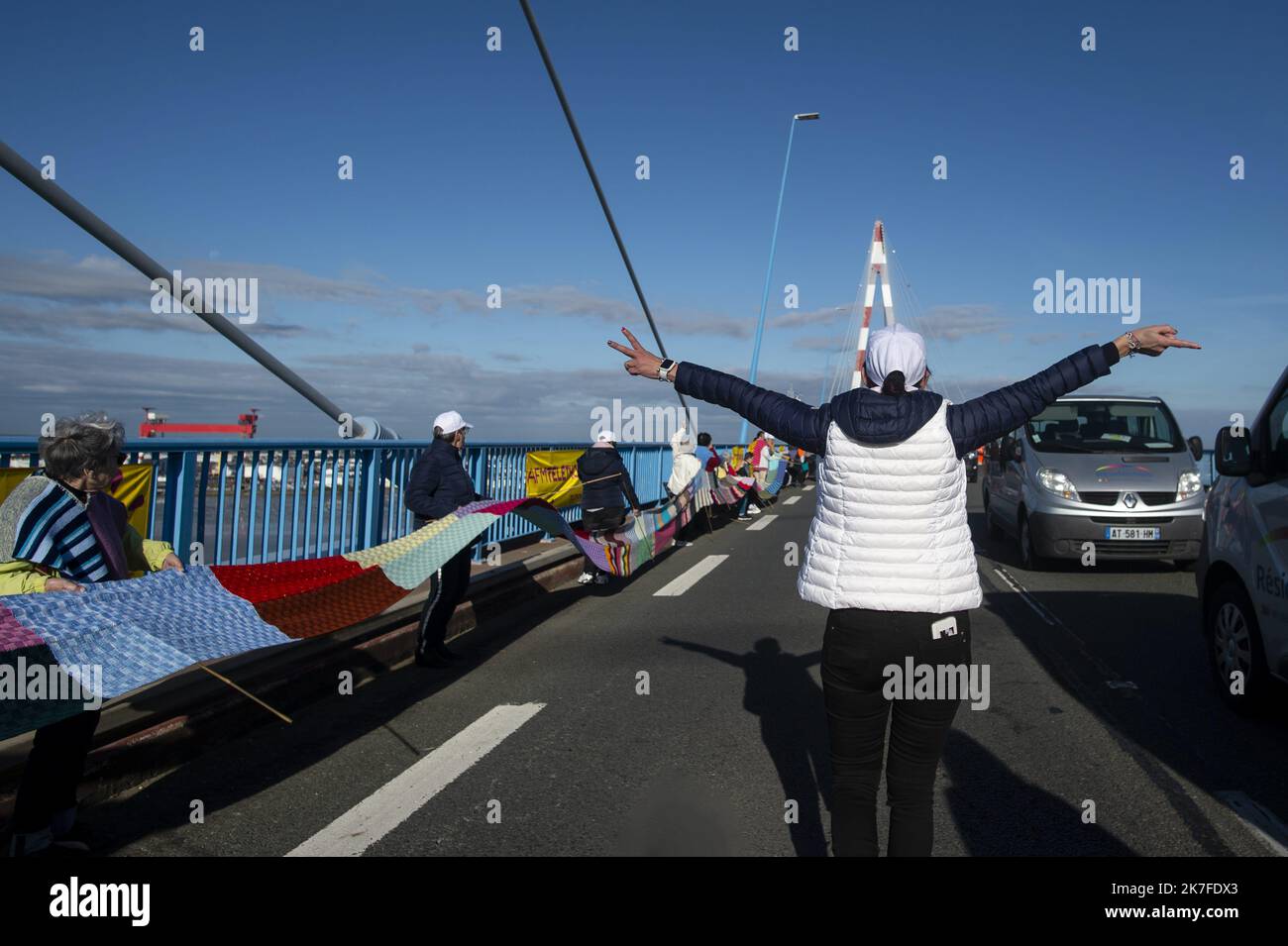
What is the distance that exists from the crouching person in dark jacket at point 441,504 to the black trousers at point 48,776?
3485 millimetres

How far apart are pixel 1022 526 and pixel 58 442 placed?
10962 millimetres

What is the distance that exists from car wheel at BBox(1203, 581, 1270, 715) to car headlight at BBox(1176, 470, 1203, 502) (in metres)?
5.66

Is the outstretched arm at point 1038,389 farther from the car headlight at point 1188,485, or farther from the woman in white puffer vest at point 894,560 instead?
the car headlight at point 1188,485

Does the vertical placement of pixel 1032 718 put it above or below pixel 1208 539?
below

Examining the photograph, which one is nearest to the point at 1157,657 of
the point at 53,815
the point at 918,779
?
the point at 918,779

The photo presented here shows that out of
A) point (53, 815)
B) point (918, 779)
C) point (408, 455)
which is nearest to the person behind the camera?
point (918, 779)

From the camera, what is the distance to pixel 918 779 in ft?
9.81

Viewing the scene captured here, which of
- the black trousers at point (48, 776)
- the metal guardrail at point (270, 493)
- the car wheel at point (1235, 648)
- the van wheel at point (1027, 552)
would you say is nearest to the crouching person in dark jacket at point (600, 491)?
the metal guardrail at point (270, 493)

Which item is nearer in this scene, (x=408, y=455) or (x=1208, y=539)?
(x=1208, y=539)

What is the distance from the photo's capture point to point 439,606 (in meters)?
7.30

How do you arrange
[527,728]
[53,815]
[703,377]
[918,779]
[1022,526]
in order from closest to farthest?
[918,779]
[703,377]
[53,815]
[527,728]
[1022,526]

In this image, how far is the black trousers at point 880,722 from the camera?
115 inches

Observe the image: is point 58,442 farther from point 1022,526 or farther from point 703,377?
point 1022,526

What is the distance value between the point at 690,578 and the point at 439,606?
17.3ft
